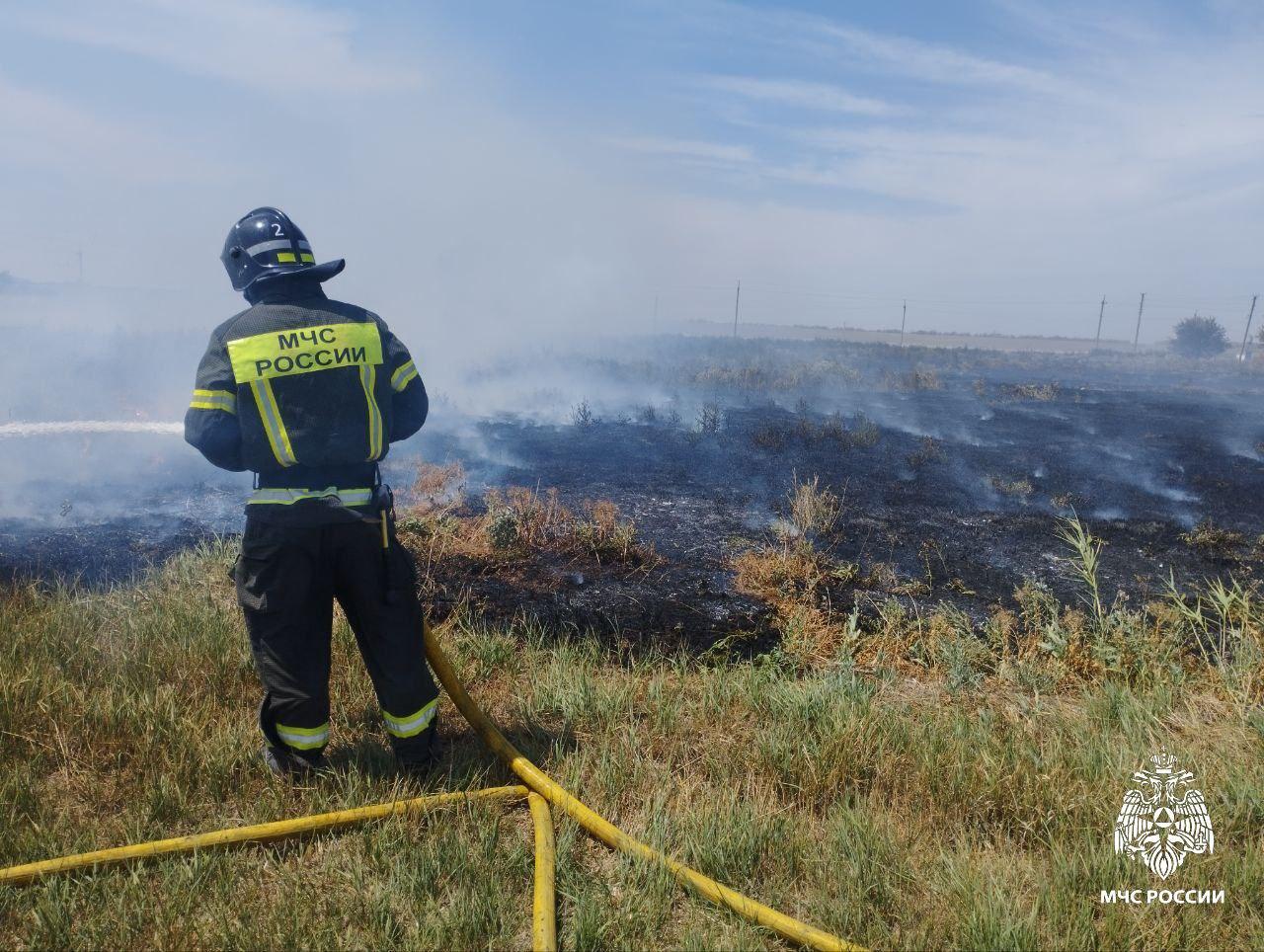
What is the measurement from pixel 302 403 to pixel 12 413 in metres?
12.5

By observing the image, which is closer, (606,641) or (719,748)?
(719,748)

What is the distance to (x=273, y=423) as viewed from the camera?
2.85 metres

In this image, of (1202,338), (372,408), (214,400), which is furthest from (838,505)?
(1202,338)

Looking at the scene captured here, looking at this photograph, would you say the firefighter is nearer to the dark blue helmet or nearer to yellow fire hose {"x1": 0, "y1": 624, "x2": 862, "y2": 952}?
the dark blue helmet

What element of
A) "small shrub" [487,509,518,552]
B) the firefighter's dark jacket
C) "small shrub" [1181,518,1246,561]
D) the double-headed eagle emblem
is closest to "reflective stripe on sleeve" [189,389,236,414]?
the firefighter's dark jacket

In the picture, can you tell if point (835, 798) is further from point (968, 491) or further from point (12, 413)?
point (12, 413)

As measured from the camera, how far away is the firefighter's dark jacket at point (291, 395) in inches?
112

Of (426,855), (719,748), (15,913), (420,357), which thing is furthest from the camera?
(420,357)

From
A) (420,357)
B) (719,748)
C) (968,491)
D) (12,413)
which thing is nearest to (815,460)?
(968,491)

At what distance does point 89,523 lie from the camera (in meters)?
6.78

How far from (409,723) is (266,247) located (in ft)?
6.46

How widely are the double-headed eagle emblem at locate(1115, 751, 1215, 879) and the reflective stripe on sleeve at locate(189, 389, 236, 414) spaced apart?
348 centimetres

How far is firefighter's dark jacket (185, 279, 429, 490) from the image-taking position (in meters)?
2.84

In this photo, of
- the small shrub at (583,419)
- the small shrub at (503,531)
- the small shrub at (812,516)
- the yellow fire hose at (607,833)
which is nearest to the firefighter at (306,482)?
the yellow fire hose at (607,833)
